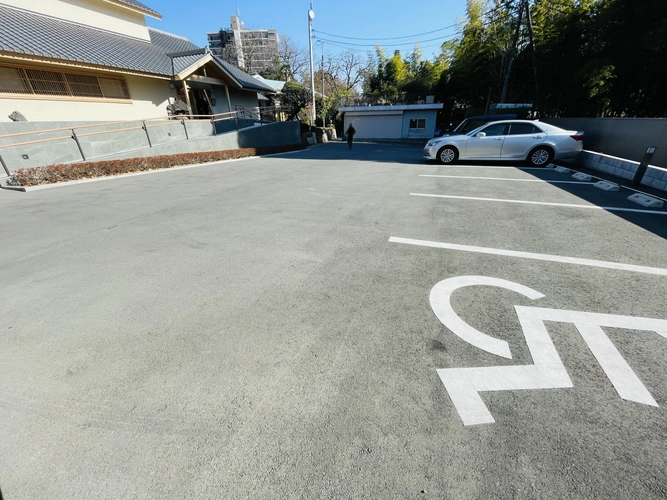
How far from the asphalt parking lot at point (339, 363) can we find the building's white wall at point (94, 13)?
16.1m

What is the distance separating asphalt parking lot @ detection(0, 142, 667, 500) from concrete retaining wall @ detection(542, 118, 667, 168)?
14.8 feet

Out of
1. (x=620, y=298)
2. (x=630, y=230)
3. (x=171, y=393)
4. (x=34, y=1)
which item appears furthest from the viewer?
(x=34, y=1)

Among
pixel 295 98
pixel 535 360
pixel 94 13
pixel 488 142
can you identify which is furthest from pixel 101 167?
pixel 295 98

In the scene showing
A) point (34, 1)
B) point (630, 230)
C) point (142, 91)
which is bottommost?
point (630, 230)

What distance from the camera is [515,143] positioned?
899 centimetres

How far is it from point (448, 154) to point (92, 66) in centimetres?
1418

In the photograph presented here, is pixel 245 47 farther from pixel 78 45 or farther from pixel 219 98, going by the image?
pixel 78 45

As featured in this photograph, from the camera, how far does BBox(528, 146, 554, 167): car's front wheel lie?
8766 mm

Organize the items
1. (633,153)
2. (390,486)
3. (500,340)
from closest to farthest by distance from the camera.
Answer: (390,486), (500,340), (633,153)

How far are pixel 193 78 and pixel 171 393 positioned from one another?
60.2ft

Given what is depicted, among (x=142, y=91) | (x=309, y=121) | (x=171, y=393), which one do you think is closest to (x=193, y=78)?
(x=142, y=91)

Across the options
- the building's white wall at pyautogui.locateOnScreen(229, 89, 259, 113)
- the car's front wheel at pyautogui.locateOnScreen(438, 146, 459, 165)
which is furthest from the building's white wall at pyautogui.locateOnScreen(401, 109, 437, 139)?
the car's front wheel at pyautogui.locateOnScreen(438, 146, 459, 165)

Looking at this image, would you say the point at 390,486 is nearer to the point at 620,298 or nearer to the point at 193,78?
the point at 620,298

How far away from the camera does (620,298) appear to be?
2537mm
